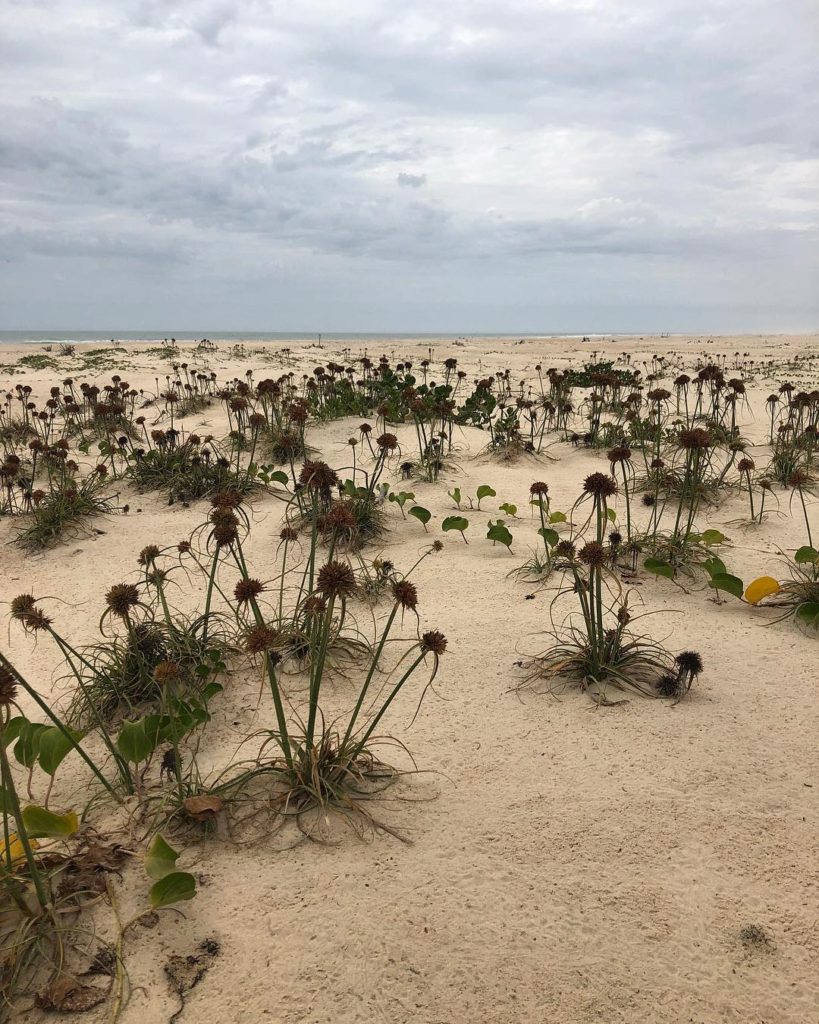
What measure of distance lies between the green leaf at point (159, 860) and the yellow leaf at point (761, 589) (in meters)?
3.29

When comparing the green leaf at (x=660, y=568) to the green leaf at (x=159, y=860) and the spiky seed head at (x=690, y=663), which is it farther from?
the green leaf at (x=159, y=860)

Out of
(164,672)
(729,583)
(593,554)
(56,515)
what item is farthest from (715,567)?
(56,515)

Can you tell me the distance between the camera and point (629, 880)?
1959mm

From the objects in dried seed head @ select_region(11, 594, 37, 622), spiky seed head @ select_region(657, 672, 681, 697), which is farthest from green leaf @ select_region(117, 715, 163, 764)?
spiky seed head @ select_region(657, 672, 681, 697)

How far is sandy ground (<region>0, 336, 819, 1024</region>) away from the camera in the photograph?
166 centimetres

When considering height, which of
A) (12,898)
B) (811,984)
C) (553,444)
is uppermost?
(553,444)

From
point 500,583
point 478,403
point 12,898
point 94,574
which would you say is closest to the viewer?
point 12,898

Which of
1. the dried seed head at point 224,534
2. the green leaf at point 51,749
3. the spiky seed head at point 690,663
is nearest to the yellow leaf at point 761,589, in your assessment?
the spiky seed head at point 690,663

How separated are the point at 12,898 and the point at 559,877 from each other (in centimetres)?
159

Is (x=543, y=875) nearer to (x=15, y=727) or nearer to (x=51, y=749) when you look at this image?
(x=51, y=749)

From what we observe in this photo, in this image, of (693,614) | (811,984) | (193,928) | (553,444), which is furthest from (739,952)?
(553,444)

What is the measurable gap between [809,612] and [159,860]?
3.32 m

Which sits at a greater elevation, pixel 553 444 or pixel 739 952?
pixel 553 444

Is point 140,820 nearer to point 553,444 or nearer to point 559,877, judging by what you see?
point 559,877
